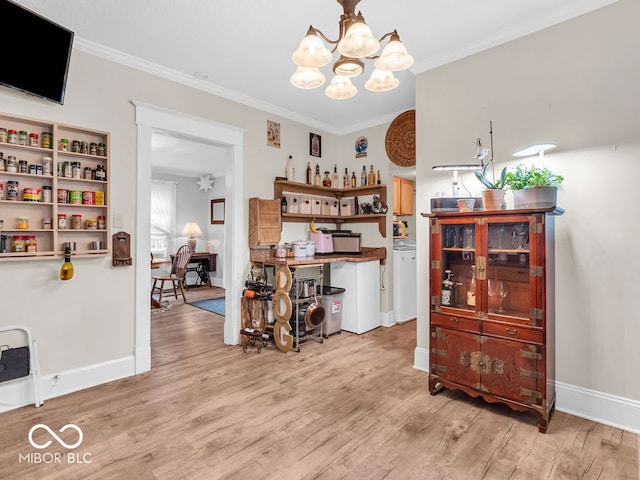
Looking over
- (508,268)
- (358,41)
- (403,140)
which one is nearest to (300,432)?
(508,268)

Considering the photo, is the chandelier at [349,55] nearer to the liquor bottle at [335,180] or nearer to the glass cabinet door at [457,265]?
the glass cabinet door at [457,265]

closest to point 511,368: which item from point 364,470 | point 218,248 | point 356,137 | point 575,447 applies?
point 575,447

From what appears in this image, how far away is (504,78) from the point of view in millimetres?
2537

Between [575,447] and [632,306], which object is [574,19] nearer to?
[632,306]

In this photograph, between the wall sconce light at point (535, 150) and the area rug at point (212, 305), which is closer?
the wall sconce light at point (535, 150)

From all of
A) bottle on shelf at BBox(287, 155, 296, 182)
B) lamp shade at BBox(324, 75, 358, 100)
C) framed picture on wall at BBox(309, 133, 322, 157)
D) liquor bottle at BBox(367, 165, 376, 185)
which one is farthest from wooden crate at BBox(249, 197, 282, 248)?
lamp shade at BBox(324, 75, 358, 100)

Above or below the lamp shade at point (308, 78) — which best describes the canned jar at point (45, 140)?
below

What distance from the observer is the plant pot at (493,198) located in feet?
7.40

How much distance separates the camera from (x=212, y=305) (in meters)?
5.59

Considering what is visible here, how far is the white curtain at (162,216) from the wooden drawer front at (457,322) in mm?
6311

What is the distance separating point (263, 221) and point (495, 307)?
2.43m

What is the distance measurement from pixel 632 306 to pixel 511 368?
0.83 metres

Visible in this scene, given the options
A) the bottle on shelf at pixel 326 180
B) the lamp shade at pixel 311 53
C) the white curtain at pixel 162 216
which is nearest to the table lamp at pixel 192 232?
the white curtain at pixel 162 216

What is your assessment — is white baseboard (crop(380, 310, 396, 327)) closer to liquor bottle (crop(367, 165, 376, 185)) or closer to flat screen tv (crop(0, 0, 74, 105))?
liquor bottle (crop(367, 165, 376, 185))
